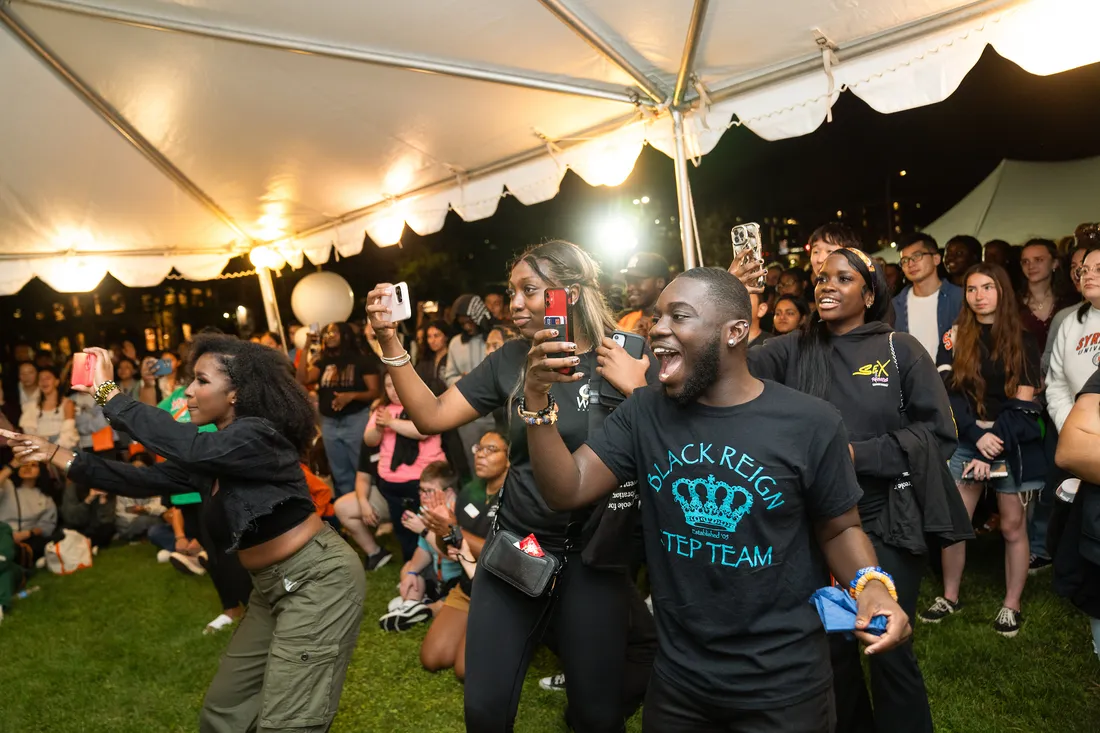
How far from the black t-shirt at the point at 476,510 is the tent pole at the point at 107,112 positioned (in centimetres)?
487

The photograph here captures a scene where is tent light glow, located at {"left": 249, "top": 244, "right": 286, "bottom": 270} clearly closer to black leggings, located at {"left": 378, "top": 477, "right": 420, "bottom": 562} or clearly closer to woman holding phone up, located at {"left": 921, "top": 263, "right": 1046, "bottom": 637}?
black leggings, located at {"left": 378, "top": 477, "right": 420, "bottom": 562}

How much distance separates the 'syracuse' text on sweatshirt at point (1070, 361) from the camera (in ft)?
13.3

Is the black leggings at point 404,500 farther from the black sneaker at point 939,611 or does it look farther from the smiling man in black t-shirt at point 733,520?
the smiling man in black t-shirt at point 733,520

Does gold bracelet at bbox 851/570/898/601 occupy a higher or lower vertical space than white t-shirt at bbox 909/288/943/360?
lower

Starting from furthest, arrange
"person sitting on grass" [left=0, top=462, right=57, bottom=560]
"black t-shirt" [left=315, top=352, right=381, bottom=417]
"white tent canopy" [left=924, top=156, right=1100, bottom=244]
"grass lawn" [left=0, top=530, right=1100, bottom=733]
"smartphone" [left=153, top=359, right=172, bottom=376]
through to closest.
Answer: "white tent canopy" [left=924, top=156, right=1100, bottom=244]
"person sitting on grass" [left=0, top=462, right=57, bottom=560]
"black t-shirt" [left=315, top=352, right=381, bottom=417]
"smartphone" [left=153, top=359, right=172, bottom=376]
"grass lawn" [left=0, top=530, right=1100, bottom=733]

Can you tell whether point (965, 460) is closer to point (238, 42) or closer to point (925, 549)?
point (925, 549)

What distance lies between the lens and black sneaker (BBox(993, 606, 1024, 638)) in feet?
14.1

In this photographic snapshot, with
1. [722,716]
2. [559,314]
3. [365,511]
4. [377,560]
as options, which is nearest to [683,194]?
[559,314]

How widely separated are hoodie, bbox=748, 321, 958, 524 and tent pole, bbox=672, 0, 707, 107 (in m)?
2.05

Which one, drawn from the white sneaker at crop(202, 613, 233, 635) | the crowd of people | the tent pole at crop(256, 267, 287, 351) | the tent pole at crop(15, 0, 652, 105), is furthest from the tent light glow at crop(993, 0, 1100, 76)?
the tent pole at crop(256, 267, 287, 351)

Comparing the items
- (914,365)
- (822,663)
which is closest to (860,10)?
(914,365)

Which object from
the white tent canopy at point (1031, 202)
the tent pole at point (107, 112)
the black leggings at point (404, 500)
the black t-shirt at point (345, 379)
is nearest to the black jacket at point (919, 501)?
the black leggings at point (404, 500)

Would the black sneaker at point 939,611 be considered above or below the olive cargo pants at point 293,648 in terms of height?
below

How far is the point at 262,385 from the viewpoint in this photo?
10.8 ft
